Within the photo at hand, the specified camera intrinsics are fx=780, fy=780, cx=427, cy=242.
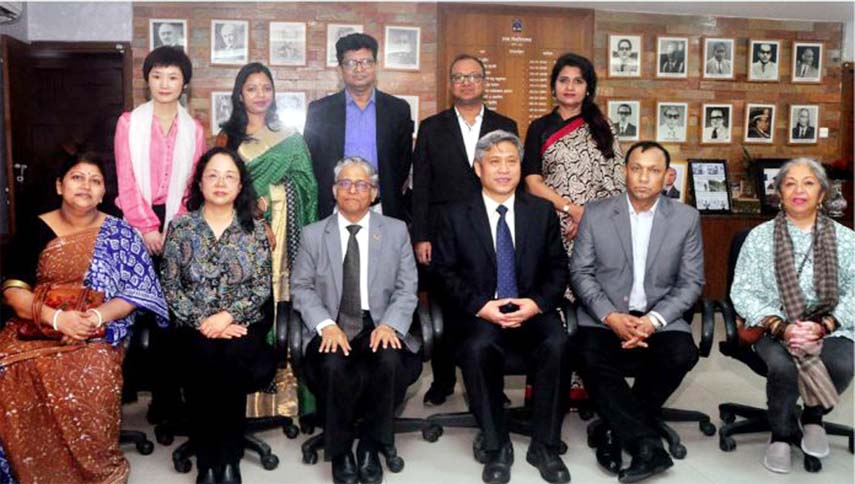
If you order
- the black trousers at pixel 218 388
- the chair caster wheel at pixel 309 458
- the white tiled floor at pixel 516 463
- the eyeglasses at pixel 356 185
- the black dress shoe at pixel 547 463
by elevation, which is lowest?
the white tiled floor at pixel 516 463

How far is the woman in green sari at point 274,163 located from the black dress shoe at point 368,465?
A: 76cm

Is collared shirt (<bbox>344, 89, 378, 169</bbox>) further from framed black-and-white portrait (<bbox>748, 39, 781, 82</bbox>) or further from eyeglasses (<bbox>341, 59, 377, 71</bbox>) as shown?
framed black-and-white portrait (<bbox>748, 39, 781, 82</bbox>)

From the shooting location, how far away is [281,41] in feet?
19.1

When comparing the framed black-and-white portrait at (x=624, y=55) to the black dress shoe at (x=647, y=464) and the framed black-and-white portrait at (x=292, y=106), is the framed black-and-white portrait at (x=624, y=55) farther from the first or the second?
the black dress shoe at (x=647, y=464)

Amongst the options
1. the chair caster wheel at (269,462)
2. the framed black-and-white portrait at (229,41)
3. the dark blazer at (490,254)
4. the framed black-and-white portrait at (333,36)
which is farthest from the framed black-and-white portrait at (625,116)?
the chair caster wheel at (269,462)

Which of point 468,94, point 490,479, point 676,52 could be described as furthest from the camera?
point 676,52

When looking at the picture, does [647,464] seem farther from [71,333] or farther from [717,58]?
[717,58]

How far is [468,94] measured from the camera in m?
3.61

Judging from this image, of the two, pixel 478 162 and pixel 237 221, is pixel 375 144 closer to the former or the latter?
pixel 478 162

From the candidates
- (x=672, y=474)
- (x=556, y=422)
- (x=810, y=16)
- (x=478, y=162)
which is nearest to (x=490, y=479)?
(x=556, y=422)

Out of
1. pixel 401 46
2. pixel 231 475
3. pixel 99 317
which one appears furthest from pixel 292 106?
pixel 231 475

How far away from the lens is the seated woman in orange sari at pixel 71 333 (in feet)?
8.77

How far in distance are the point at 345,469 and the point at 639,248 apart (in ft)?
4.88

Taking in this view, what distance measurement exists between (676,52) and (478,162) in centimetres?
384
